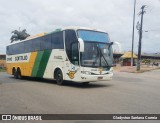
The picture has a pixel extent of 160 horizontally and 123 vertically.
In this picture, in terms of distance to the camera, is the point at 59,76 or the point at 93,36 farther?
the point at 59,76

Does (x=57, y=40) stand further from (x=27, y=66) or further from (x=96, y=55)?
(x=27, y=66)

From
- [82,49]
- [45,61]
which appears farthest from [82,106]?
[45,61]

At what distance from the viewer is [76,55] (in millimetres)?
17312

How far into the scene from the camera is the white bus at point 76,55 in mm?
17141

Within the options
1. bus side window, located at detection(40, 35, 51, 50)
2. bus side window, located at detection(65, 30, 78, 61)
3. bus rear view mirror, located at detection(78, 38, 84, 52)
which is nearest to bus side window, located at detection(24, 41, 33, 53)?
→ bus side window, located at detection(40, 35, 51, 50)

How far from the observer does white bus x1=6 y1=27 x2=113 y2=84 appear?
1714cm

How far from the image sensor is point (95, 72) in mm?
17250

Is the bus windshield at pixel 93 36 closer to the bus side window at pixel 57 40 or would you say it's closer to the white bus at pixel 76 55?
the white bus at pixel 76 55

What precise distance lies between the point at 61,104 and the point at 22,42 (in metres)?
15.7

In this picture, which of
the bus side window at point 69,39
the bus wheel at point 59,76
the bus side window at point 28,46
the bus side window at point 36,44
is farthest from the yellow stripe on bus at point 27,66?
the bus side window at point 69,39

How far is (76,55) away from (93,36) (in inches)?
60.0

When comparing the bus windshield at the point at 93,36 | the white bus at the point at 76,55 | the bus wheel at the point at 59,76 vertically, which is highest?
the bus windshield at the point at 93,36

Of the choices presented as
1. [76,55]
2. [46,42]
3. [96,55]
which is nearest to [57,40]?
[46,42]

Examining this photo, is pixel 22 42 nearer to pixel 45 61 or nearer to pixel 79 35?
pixel 45 61
